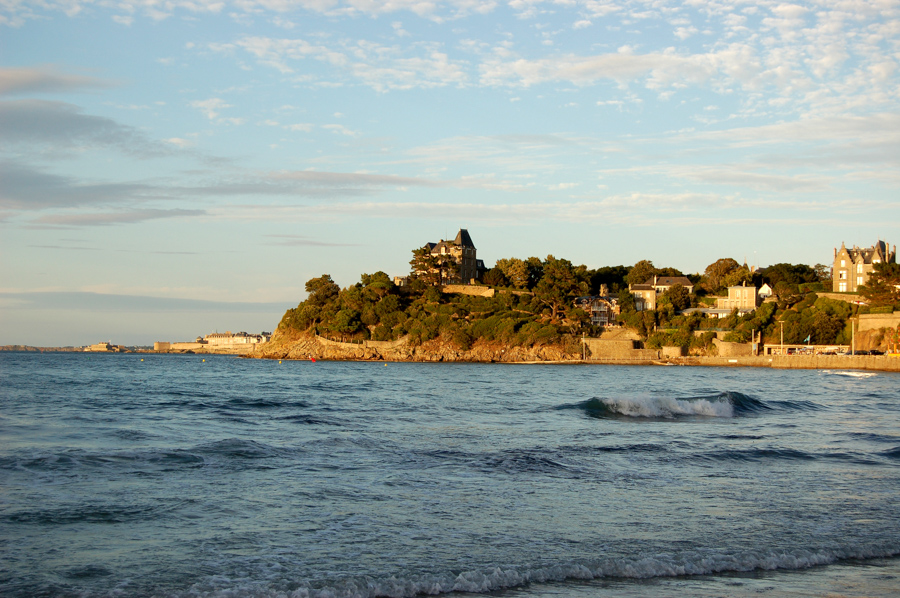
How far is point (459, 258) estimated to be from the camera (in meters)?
116

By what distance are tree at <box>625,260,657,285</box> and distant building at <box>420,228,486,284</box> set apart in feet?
83.7

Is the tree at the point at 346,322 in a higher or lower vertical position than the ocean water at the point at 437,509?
higher

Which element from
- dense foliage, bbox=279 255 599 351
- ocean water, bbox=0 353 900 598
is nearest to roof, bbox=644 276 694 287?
dense foliage, bbox=279 255 599 351

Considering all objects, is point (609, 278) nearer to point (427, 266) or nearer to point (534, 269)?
point (534, 269)

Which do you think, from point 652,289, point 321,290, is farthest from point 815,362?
point 321,290

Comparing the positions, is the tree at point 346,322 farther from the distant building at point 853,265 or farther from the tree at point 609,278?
the distant building at point 853,265

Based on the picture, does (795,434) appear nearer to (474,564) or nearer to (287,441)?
(287,441)

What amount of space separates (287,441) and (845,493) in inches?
411

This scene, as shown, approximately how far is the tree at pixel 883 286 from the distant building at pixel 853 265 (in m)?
10.2

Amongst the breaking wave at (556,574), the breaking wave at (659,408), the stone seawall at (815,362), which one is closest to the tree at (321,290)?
the stone seawall at (815,362)

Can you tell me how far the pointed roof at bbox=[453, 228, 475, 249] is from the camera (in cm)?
11762

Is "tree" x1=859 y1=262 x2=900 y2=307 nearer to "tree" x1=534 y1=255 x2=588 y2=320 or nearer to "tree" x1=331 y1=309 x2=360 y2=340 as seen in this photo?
"tree" x1=534 y1=255 x2=588 y2=320

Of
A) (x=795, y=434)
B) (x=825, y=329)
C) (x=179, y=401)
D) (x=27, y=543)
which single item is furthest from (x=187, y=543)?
(x=825, y=329)

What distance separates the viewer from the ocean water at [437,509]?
6.71 meters
